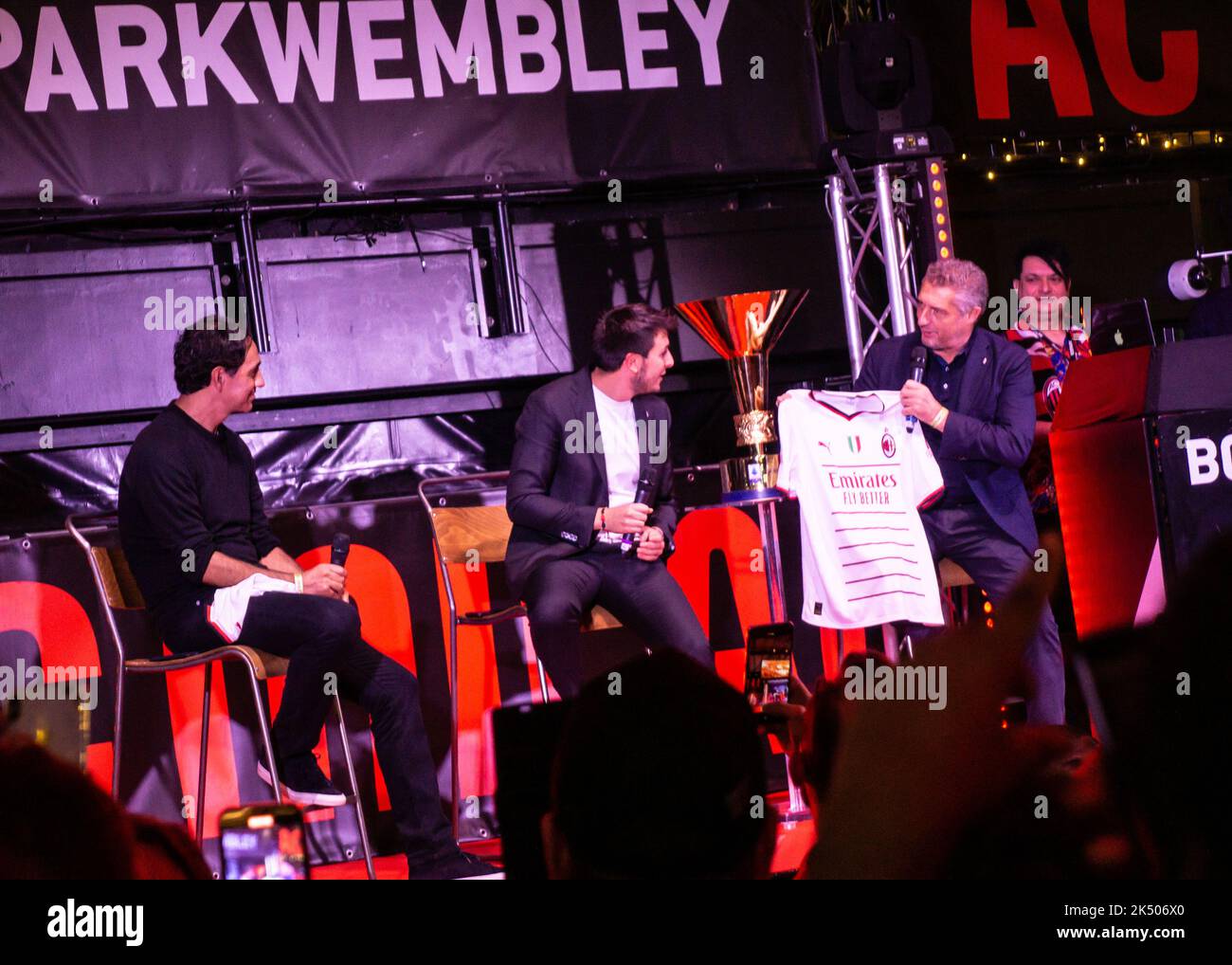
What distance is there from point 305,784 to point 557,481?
1300 millimetres

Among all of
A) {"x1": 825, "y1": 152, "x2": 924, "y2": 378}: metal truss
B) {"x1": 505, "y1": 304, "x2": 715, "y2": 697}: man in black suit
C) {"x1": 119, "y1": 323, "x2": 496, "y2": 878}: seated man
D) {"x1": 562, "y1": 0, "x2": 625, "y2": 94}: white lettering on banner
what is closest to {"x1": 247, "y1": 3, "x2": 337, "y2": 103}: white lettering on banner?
{"x1": 562, "y1": 0, "x2": 625, "y2": 94}: white lettering on banner

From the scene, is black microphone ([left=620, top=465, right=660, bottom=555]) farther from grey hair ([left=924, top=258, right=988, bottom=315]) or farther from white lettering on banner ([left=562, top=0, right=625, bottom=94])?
white lettering on banner ([left=562, top=0, right=625, bottom=94])

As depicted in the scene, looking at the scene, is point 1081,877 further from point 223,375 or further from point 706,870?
point 223,375

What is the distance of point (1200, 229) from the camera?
22.5 ft

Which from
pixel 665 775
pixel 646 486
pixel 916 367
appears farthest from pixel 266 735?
pixel 665 775

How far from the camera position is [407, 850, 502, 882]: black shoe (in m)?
3.81

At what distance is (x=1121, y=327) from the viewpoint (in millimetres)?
4742

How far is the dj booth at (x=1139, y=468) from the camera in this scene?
3.99 meters

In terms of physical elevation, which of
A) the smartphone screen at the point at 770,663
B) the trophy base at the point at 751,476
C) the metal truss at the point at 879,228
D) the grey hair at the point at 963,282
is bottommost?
the smartphone screen at the point at 770,663

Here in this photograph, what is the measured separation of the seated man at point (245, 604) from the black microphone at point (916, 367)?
1.89 metres

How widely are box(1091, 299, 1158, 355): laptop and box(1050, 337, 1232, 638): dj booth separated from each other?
38cm

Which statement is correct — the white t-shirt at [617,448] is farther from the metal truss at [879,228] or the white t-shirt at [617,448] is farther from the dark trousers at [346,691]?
the metal truss at [879,228]

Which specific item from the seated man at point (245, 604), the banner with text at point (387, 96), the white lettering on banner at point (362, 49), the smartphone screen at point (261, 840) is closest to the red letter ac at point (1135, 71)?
the banner with text at point (387, 96)
